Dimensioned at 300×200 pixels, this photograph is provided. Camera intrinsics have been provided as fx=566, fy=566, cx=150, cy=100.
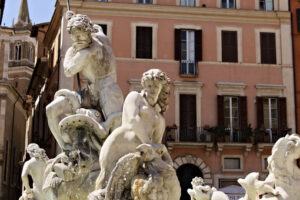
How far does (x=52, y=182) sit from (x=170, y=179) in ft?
7.76

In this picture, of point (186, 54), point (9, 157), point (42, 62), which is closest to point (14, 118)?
point (9, 157)

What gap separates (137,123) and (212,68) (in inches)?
896

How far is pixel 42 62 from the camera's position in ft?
124

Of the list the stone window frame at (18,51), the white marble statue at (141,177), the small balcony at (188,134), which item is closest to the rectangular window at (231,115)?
the small balcony at (188,134)

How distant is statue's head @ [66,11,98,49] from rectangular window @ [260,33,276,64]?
21712 millimetres

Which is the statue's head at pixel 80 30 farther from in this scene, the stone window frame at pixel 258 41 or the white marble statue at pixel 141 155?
the stone window frame at pixel 258 41

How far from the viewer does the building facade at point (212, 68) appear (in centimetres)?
2619

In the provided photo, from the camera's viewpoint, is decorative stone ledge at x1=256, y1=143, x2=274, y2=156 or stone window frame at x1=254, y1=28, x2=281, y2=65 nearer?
decorative stone ledge at x1=256, y1=143, x2=274, y2=156

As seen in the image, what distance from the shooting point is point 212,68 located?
90.7 ft

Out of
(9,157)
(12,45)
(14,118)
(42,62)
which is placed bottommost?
(9,157)

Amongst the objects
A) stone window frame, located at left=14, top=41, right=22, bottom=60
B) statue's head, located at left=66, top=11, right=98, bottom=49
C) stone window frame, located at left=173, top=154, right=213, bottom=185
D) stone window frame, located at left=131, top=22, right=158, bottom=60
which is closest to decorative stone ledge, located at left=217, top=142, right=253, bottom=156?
→ stone window frame, located at left=173, top=154, right=213, bottom=185

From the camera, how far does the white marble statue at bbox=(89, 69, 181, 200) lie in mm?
4812

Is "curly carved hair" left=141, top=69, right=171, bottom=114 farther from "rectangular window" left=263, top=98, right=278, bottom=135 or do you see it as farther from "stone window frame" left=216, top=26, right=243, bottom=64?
"stone window frame" left=216, top=26, right=243, bottom=64

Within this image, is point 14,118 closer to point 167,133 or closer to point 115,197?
point 167,133
